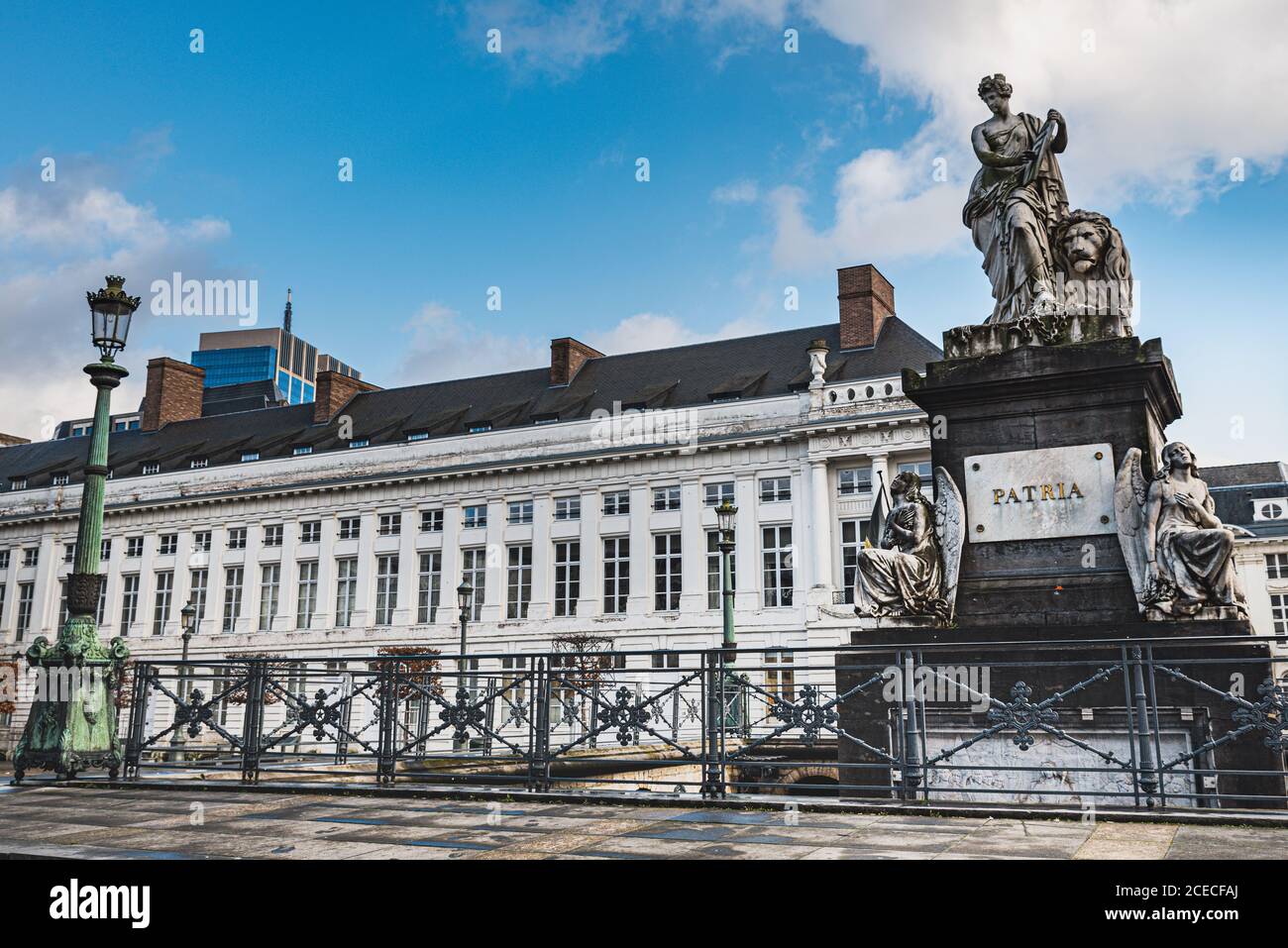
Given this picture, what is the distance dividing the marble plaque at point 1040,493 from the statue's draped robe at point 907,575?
1.50 feet

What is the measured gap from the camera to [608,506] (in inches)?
1789

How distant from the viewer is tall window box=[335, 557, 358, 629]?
161ft

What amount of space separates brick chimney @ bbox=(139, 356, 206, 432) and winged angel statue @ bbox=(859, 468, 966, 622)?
5985 centimetres

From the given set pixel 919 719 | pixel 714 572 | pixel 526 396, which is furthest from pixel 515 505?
pixel 919 719

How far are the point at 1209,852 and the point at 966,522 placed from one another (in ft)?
14.4

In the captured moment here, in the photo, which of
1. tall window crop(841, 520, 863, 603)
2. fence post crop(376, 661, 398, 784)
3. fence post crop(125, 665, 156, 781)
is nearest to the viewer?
fence post crop(376, 661, 398, 784)

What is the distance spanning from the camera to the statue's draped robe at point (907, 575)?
360 inches

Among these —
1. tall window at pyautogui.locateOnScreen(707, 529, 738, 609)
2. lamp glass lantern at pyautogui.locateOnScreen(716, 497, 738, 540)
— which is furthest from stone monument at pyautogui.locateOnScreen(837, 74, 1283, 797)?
tall window at pyautogui.locateOnScreen(707, 529, 738, 609)

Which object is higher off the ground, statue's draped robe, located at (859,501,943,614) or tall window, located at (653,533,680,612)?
tall window, located at (653,533,680,612)

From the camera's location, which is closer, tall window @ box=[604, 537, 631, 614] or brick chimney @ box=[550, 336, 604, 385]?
tall window @ box=[604, 537, 631, 614]

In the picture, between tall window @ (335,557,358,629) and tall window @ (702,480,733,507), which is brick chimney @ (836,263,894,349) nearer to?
tall window @ (702,480,733,507)

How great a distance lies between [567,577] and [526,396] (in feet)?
32.5

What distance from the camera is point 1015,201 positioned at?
1030 cm
